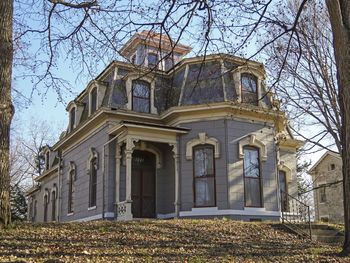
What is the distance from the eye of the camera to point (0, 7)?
9.16 m

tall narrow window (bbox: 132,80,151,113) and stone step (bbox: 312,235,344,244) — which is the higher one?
tall narrow window (bbox: 132,80,151,113)

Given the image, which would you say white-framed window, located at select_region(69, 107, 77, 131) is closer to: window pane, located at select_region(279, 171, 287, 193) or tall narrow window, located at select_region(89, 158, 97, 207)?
tall narrow window, located at select_region(89, 158, 97, 207)

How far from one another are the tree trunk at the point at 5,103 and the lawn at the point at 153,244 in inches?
24.1

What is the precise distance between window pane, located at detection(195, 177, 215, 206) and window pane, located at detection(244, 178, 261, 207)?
136 centimetres

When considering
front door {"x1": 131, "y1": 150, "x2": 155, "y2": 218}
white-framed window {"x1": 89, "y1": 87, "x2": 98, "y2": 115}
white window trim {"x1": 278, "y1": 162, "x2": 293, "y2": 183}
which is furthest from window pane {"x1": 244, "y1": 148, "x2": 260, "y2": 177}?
white-framed window {"x1": 89, "y1": 87, "x2": 98, "y2": 115}

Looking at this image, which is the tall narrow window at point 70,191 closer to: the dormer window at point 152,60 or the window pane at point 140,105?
the window pane at point 140,105

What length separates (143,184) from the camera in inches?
699

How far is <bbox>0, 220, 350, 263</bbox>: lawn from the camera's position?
7.25 meters

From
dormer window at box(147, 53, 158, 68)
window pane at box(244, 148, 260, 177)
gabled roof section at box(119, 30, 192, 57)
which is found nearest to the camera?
gabled roof section at box(119, 30, 192, 57)

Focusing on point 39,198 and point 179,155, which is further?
point 39,198

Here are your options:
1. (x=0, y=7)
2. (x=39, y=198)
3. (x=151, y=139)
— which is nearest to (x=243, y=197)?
(x=151, y=139)

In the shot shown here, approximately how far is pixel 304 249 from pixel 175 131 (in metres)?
7.84

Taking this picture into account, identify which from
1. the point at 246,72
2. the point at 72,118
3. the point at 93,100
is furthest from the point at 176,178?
the point at 72,118

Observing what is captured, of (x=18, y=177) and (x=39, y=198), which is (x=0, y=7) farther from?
(x=18, y=177)
